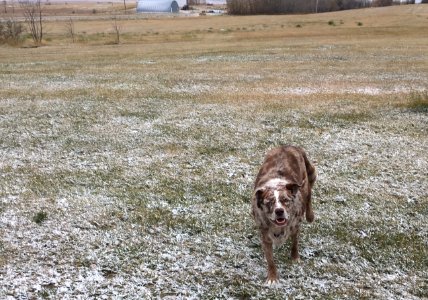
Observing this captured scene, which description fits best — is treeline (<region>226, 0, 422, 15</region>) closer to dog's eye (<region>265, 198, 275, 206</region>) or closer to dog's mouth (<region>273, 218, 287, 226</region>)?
dog's eye (<region>265, 198, 275, 206</region>)

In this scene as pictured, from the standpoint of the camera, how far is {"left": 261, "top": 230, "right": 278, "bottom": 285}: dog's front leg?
690 cm

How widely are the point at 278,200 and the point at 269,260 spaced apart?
1.36m

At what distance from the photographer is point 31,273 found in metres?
7.57

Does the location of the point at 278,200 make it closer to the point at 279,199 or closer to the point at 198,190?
the point at 279,199

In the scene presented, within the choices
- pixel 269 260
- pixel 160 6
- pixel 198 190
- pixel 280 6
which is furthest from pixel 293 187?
pixel 160 6

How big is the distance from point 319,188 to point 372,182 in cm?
157

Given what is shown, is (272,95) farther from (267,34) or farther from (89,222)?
(267,34)

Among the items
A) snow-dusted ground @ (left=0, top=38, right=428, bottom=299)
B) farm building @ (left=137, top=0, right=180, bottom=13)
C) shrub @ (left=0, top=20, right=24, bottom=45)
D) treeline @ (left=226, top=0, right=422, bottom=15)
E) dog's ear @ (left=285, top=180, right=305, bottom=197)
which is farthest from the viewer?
farm building @ (left=137, top=0, right=180, bottom=13)

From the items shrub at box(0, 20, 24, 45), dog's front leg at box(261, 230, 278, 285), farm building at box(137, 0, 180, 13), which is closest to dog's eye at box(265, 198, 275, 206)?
dog's front leg at box(261, 230, 278, 285)

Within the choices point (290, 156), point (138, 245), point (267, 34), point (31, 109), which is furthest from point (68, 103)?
point (267, 34)

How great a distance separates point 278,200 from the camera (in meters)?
6.31

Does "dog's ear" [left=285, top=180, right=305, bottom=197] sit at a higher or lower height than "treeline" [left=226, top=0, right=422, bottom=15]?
lower

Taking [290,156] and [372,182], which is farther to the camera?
[372,182]

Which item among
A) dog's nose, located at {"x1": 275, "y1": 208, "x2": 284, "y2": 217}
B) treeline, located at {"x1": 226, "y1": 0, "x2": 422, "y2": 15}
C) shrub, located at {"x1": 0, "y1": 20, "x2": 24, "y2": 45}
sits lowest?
dog's nose, located at {"x1": 275, "y1": 208, "x2": 284, "y2": 217}
